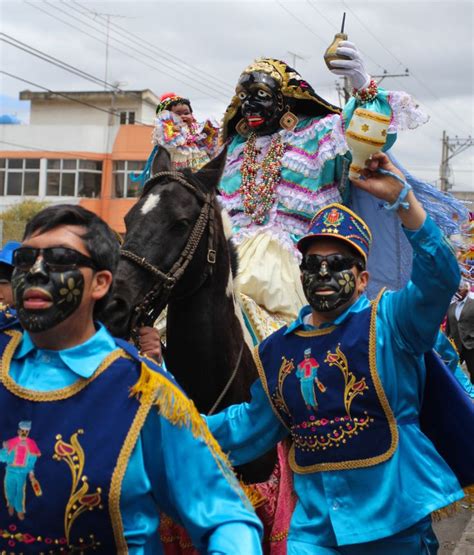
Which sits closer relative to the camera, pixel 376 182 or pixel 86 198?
pixel 376 182

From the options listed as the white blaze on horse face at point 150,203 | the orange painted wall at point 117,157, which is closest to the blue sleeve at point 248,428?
the white blaze on horse face at point 150,203

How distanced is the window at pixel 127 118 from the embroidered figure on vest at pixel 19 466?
170ft

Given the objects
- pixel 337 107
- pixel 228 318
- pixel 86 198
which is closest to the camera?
pixel 228 318

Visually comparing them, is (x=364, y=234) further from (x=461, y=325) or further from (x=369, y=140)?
Result: (x=461, y=325)

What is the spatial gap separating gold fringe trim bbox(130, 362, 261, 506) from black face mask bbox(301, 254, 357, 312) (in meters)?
1.34

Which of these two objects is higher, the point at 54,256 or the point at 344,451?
the point at 54,256

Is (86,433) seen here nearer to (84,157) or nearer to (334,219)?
(334,219)

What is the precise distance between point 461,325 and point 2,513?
8673 millimetres

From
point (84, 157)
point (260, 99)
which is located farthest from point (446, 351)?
point (84, 157)

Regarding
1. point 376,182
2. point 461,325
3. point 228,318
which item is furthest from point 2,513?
point 461,325

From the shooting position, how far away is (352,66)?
4543 mm

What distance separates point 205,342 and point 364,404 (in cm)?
120

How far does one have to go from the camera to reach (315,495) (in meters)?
3.85

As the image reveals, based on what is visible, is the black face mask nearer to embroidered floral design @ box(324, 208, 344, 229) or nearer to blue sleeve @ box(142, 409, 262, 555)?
embroidered floral design @ box(324, 208, 344, 229)
